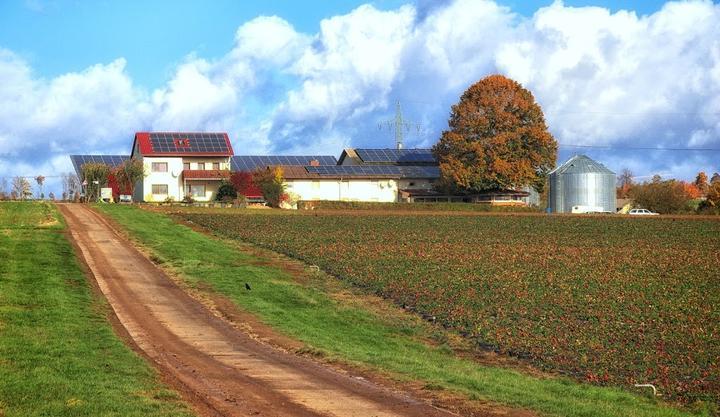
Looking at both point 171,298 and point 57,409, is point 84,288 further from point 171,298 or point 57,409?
point 57,409

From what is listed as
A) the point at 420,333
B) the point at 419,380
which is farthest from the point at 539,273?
the point at 419,380

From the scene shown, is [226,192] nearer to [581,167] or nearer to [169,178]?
[169,178]

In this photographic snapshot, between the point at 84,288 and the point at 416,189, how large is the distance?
278ft

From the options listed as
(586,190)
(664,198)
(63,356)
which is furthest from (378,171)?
(63,356)

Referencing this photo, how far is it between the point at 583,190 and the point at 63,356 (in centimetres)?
9703

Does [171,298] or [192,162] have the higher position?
[192,162]

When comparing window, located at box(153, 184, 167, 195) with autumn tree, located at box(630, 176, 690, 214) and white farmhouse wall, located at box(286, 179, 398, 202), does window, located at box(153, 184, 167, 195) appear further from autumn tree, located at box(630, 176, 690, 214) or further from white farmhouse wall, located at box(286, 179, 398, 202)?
autumn tree, located at box(630, 176, 690, 214)

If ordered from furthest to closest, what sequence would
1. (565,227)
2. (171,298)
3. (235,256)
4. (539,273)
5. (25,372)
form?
Answer: 1. (565,227)
2. (235,256)
3. (539,273)
4. (171,298)
5. (25,372)

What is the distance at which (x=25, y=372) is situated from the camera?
1634 centimetres

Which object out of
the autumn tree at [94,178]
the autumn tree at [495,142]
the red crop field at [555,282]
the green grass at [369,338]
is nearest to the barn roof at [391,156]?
the autumn tree at [495,142]

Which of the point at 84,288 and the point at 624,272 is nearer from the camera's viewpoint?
the point at 84,288

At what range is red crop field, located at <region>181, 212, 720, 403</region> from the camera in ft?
70.1

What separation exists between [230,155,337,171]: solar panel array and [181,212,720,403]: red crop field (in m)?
43.0

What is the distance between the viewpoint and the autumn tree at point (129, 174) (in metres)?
99.2
